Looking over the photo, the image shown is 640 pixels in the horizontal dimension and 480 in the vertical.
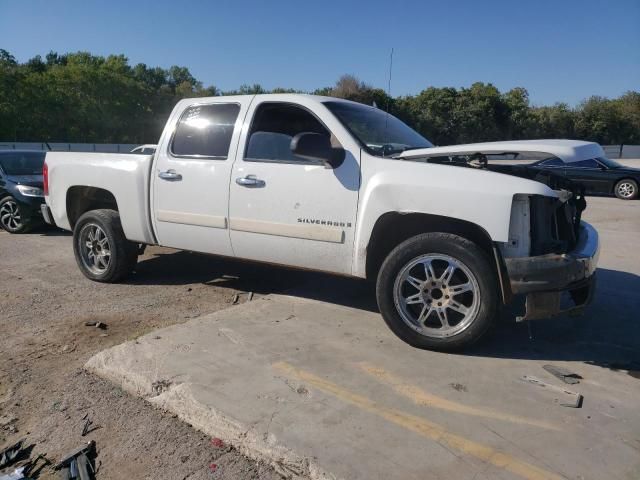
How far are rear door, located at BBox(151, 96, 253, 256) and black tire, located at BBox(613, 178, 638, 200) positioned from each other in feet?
47.4

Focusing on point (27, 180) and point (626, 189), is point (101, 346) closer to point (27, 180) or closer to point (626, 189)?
point (27, 180)

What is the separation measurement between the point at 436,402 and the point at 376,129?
97.1 inches

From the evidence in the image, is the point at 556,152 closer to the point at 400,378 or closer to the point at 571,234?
the point at 571,234

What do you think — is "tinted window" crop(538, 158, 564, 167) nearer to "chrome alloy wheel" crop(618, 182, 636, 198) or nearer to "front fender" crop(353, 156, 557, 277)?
"front fender" crop(353, 156, 557, 277)

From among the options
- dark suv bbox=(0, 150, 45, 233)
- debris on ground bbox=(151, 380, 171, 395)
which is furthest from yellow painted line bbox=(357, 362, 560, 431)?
dark suv bbox=(0, 150, 45, 233)

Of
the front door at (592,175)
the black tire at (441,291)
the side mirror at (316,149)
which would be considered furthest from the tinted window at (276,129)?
the front door at (592,175)

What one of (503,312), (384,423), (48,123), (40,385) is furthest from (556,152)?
(48,123)

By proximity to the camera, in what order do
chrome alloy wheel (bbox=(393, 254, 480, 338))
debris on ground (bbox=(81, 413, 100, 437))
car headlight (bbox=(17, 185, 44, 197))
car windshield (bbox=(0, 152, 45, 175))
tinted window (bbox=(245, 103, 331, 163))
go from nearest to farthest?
1. debris on ground (bbox=(81, 413, 100, 437))
2. chrome alloy wheel (bbox=(393, 254, 480, 338))
3. tinted window (bbox=(245, 103, 331, 163))
4. car headlight (bbox=(17, 185, 44, 197))
5. car windshield (bbox=(0, 152, 45, 175))

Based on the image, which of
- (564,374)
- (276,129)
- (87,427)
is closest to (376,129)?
(276,129)

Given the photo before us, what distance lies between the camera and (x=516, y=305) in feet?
15.9

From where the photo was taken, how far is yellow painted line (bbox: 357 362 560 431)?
2838mm

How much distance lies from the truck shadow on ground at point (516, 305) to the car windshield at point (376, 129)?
149 cm

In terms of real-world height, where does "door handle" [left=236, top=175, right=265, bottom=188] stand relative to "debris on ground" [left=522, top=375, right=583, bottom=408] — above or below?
above

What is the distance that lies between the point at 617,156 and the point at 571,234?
146 ft
